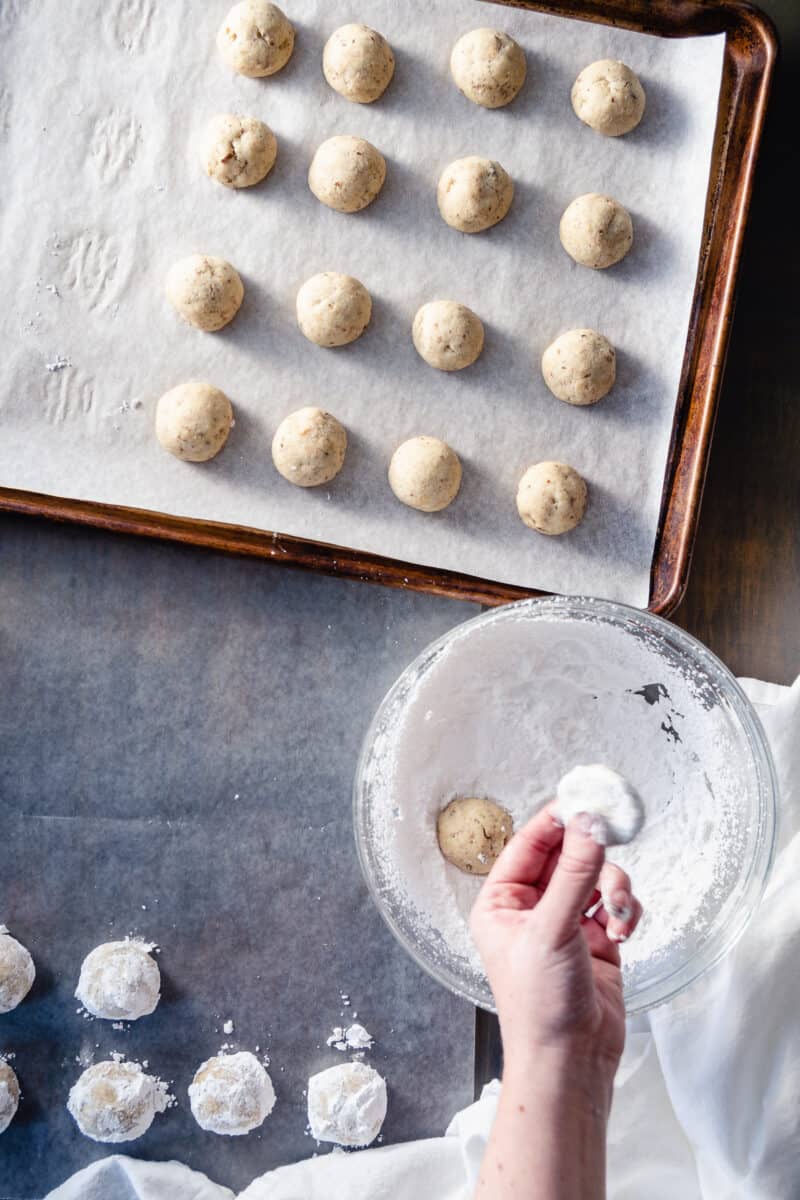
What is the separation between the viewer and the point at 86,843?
1343 millimetres

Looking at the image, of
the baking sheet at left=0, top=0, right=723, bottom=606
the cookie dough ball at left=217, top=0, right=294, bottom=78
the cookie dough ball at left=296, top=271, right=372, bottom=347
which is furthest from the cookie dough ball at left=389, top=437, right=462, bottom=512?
the cookie dough ball at left=217, top=0, right=294, bottom=78

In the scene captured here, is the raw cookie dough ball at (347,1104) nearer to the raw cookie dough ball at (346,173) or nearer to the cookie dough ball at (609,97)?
the raw cookie dough ball at (346,173)

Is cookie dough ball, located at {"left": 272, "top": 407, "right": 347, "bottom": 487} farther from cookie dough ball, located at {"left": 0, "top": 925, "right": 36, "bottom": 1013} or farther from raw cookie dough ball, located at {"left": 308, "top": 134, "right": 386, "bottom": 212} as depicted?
cookie dough ball, located at {"left": 0, "top": 925, "right": 36, "bottom": 1013}

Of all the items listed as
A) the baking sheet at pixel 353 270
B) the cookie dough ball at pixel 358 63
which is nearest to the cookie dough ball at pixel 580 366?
the baking sheet at pixel 353 270

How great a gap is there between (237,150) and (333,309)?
0.23 metres

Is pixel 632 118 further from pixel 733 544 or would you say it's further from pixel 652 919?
pixel 652 919

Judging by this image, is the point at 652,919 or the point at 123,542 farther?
the point at 123,542

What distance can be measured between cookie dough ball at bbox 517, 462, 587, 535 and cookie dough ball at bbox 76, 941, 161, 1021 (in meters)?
→ 0.72

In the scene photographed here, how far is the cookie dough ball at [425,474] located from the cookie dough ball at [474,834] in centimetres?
37

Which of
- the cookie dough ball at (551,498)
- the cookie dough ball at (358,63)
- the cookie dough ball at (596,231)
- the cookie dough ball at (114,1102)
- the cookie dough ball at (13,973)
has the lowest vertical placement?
the cookie dough ball at (114,1102)

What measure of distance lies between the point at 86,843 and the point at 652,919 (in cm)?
70

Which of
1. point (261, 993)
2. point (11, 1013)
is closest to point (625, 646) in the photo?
point (261, 993)

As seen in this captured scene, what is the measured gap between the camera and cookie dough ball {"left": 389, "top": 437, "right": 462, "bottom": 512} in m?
1.30

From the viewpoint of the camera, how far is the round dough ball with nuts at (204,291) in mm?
1304
